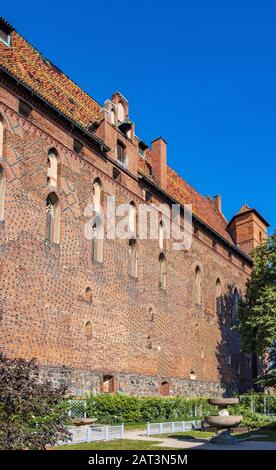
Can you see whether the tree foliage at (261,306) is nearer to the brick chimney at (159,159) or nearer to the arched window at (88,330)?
the brick chimney at (159,159)

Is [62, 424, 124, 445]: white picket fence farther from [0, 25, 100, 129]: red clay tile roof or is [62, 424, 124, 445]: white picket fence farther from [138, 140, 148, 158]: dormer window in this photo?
[138, 140, 148, 158]: dormer window

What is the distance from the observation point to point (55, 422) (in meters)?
10.0

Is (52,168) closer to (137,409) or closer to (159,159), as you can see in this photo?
(137,409)

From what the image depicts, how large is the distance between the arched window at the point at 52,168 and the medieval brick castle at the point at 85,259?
0.05 metres

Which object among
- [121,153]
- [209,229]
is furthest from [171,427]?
[209,229]

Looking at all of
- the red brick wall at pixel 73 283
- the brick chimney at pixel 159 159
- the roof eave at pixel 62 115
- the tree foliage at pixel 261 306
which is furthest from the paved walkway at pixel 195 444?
the brick chimney at pixel 159 159

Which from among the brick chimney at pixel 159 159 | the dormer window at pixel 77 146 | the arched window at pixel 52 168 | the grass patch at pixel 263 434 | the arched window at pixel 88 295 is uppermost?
the brick chimney at pixel 159 159

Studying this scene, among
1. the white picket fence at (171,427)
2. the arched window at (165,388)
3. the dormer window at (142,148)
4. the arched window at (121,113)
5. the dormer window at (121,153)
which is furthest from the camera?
the dormer window at (142,148)

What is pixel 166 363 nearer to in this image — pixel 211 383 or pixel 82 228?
pixel 211 383

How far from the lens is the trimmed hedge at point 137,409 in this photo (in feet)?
64.8

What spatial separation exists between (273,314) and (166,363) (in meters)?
6.31

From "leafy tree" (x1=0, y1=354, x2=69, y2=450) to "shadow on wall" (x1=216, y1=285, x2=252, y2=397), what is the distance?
81.8ft

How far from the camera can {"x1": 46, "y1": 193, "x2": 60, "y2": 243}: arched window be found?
20484 millimetres

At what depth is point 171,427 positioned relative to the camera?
19.2 metres
